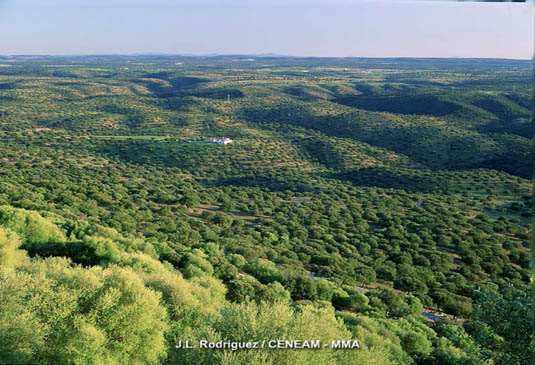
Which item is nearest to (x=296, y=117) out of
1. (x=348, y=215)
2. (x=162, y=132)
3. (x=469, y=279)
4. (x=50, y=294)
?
(x=162, y=132)

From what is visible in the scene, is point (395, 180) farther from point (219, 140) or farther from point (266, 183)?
point (219, 140)

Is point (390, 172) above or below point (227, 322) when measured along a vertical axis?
below

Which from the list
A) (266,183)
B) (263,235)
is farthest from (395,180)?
(263,235)

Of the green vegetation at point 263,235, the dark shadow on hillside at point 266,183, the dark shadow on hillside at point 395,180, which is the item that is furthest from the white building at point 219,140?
the dark shadow on hillside at point 395,180

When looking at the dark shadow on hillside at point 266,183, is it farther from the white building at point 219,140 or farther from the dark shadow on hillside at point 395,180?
the white building at point 219,140

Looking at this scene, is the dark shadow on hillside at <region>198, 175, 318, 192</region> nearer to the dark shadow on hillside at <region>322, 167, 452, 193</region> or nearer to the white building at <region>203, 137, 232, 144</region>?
the dark shadow on hillside at <region>322, 167, 452, 193</region>

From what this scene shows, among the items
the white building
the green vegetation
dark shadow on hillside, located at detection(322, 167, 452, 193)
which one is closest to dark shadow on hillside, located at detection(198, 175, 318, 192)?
the green vegetation

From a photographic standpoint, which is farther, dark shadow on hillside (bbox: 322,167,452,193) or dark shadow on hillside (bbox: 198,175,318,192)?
dark shadow on hillside (bbox: 322,167,452,193)

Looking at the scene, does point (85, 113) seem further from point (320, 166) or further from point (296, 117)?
point (320, 166)
